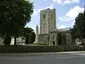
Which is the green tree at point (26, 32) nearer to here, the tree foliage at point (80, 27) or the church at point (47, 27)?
the church at point (47, 27)

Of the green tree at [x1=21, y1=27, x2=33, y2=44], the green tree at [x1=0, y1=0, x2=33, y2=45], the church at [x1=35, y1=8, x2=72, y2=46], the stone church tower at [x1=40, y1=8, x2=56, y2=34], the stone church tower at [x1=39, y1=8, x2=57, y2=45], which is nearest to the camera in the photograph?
the green tree at [x1=0, y1=0, x2=33, y2=45]

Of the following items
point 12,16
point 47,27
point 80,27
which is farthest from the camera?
point 47,27

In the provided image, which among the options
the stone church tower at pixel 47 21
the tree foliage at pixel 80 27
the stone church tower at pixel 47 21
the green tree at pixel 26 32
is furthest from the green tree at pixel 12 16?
the stone church tower at pixel 47 21

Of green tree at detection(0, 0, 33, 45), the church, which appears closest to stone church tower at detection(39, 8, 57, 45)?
the church

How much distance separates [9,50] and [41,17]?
6607 centimetres

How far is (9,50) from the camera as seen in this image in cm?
4547

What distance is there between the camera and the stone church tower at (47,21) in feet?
358

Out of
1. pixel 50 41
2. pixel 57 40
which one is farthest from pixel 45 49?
pixel 50 41

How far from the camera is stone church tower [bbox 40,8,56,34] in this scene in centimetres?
10912

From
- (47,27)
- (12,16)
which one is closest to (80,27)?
(12,16)

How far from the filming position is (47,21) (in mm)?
109375

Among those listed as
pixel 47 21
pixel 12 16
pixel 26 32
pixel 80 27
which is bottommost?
pixel 26 32

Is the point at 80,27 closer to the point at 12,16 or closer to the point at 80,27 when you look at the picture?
the point at 80,27

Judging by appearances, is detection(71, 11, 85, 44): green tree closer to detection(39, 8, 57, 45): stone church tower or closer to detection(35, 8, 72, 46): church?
detection(35, 8, 72, 46): church
